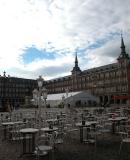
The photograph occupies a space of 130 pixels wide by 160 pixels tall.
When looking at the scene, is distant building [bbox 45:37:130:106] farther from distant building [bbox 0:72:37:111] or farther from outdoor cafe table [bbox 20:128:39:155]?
outdoor cafe table [bbox 20:128:39:155]

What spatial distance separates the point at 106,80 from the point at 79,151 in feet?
248

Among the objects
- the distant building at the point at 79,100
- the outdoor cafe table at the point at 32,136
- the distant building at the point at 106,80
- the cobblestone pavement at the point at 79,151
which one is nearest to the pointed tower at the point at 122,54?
the distant building at the point at 106,80

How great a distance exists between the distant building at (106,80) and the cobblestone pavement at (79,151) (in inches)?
2211

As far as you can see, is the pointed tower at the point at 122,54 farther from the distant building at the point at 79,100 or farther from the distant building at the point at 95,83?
the distant building at the point at 79,100

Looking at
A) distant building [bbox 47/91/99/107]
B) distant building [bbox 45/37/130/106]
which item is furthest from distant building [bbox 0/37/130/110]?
distant building [bbox 47/91/99/107]

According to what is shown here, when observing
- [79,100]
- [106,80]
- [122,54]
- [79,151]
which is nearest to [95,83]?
[106,80]

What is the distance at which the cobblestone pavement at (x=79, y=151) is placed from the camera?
305 inches

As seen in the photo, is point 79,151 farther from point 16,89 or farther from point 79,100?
point 16,89

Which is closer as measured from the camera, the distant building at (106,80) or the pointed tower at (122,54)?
the distant building at (106,80)

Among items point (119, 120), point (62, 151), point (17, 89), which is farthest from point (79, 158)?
point (17, 89)

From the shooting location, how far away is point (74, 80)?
97.4m

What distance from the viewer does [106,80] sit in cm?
8288

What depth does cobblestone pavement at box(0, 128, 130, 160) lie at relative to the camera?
7.75 m

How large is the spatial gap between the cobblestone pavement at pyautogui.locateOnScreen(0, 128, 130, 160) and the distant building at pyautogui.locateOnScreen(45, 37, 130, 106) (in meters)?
56.2
